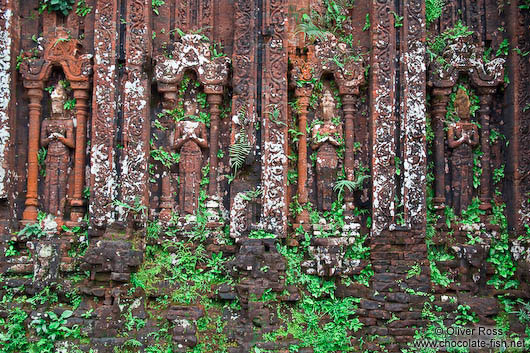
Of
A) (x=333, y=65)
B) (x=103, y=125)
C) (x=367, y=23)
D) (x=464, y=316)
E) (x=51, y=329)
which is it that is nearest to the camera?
(x=51, y=329)

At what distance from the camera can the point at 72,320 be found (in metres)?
6.88

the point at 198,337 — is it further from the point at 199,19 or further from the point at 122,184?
the point at 199,19

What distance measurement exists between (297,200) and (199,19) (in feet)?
11.6

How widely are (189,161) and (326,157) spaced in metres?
2.25

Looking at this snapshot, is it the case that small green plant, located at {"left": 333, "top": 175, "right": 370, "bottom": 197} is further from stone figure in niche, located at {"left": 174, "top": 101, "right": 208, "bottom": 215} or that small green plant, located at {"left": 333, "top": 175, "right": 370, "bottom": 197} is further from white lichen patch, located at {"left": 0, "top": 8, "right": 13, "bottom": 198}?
white lichen patch, located at {"left": 0, "top": 8, "right": 13, "bottom": 198}

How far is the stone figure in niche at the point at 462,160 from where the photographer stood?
25.8ft

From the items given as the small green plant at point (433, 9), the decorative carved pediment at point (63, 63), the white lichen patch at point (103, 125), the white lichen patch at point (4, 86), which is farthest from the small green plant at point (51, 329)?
the small green plant at point (433, 9)

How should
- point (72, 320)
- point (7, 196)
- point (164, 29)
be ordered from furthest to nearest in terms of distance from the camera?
point (164, 29)
point (7, 196)
point (72, 320)

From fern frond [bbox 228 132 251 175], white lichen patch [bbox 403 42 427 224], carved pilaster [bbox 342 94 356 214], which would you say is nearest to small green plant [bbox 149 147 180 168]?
fern frond [bbox 228 132 251 175]

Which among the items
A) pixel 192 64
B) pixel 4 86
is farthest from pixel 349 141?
pixel 4 86

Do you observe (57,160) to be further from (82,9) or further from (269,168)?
(269,168)

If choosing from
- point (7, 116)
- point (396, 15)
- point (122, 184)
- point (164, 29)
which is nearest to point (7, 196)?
point (7, 116)

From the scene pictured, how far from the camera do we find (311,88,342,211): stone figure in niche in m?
7.76

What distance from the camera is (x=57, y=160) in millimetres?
7672
